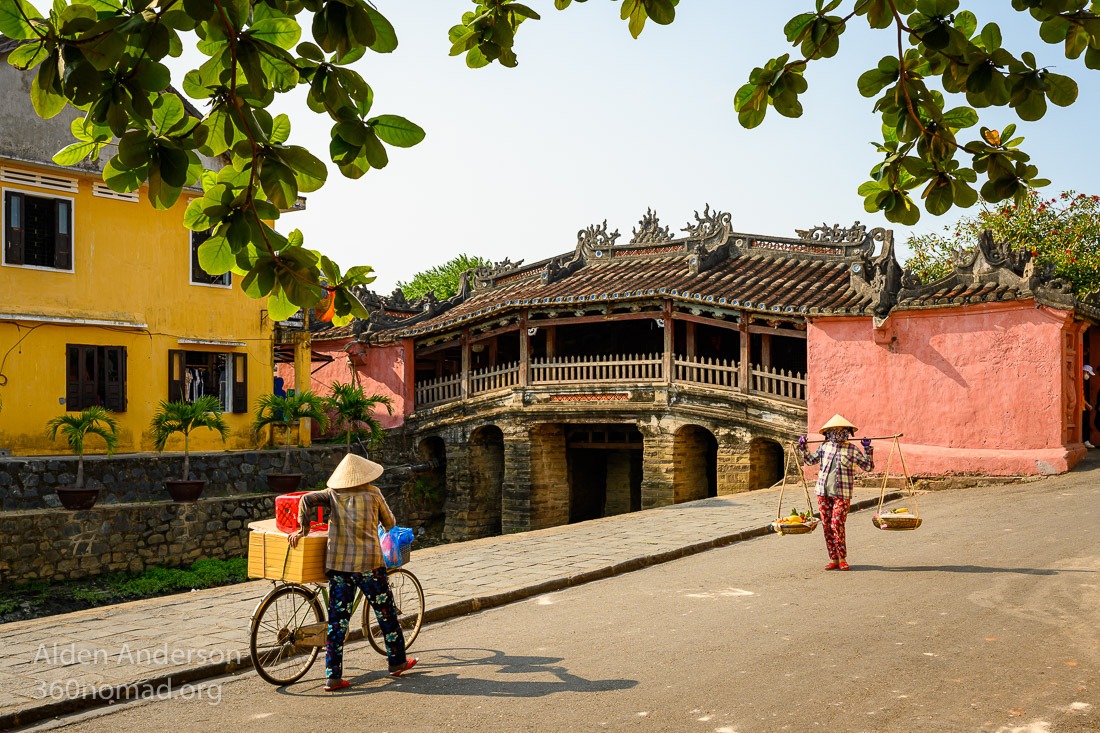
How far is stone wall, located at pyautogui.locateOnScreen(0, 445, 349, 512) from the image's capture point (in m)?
16.8

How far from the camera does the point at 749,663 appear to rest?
6.60 m

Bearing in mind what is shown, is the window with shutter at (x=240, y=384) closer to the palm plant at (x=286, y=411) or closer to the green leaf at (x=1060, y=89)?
the palm plant at (x=286, y=411)

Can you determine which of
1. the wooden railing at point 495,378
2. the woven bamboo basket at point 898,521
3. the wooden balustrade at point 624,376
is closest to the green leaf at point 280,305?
the woven bamboo basket at point 898,521

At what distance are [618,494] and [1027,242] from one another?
40.3 ft

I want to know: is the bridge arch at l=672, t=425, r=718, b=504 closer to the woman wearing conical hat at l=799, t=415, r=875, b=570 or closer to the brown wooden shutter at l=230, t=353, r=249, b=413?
the brown wooden shutter at l=230, t=353, r=249, b=413

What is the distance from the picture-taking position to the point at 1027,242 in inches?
989

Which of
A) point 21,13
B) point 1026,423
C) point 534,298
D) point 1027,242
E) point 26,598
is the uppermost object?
point 1027,242

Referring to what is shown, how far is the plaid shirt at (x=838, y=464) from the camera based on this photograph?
33.6 ft

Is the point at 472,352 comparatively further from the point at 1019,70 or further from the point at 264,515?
the point at 1019,70

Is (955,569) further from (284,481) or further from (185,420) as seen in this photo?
(185,420)

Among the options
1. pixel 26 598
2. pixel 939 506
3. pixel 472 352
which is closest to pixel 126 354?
Answer: pixel 26 598

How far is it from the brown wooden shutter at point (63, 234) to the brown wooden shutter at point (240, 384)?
4.14 metres

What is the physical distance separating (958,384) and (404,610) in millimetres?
12070

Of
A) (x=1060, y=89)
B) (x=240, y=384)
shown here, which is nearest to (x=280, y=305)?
(x=1060, y=89)
